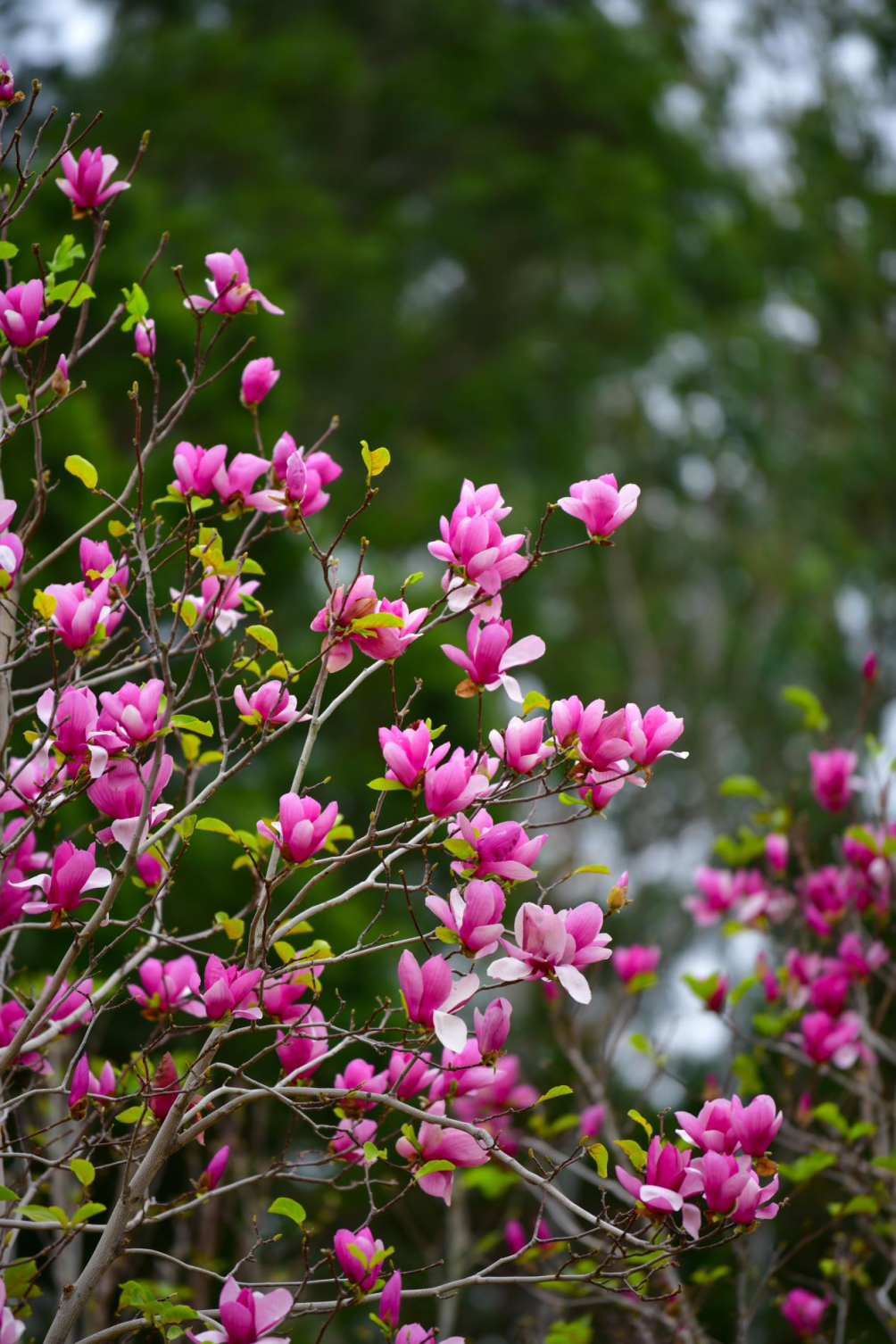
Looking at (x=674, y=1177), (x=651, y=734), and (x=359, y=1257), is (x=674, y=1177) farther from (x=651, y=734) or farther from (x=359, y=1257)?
(x=651, y=734)

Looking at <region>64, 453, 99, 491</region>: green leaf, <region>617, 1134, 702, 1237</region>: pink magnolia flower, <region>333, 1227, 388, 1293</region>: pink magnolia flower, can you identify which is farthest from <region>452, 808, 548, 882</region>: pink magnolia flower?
<region>64, 453, 99, 491</region>: green leaf

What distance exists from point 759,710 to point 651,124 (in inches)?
198

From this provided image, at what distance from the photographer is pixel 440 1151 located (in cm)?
150

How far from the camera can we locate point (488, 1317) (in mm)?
5266

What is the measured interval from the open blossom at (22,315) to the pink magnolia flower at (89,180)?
27cm

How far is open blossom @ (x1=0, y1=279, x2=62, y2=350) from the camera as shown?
→ 164cm

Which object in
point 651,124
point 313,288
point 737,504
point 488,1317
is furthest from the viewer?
point 737,504

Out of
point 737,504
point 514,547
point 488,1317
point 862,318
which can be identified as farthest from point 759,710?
point 514,547

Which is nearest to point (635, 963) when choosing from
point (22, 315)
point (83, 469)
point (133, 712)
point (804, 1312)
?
point (804, 1312)

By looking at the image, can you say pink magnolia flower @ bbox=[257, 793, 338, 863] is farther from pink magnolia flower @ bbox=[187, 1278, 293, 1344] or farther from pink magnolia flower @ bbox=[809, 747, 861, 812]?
pink magnolia flower @ bbox=[809, 747, 861, 812]

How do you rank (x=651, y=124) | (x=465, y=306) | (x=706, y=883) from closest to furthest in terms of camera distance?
(x=706, y=883), (x=651, y=124), (x=465, y=306)

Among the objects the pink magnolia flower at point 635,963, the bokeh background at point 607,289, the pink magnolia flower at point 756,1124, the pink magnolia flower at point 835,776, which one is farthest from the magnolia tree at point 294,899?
the bokeh background at point 607,289

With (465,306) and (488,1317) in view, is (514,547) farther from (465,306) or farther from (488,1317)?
(465,306)

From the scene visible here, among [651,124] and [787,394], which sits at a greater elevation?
[651,124]
